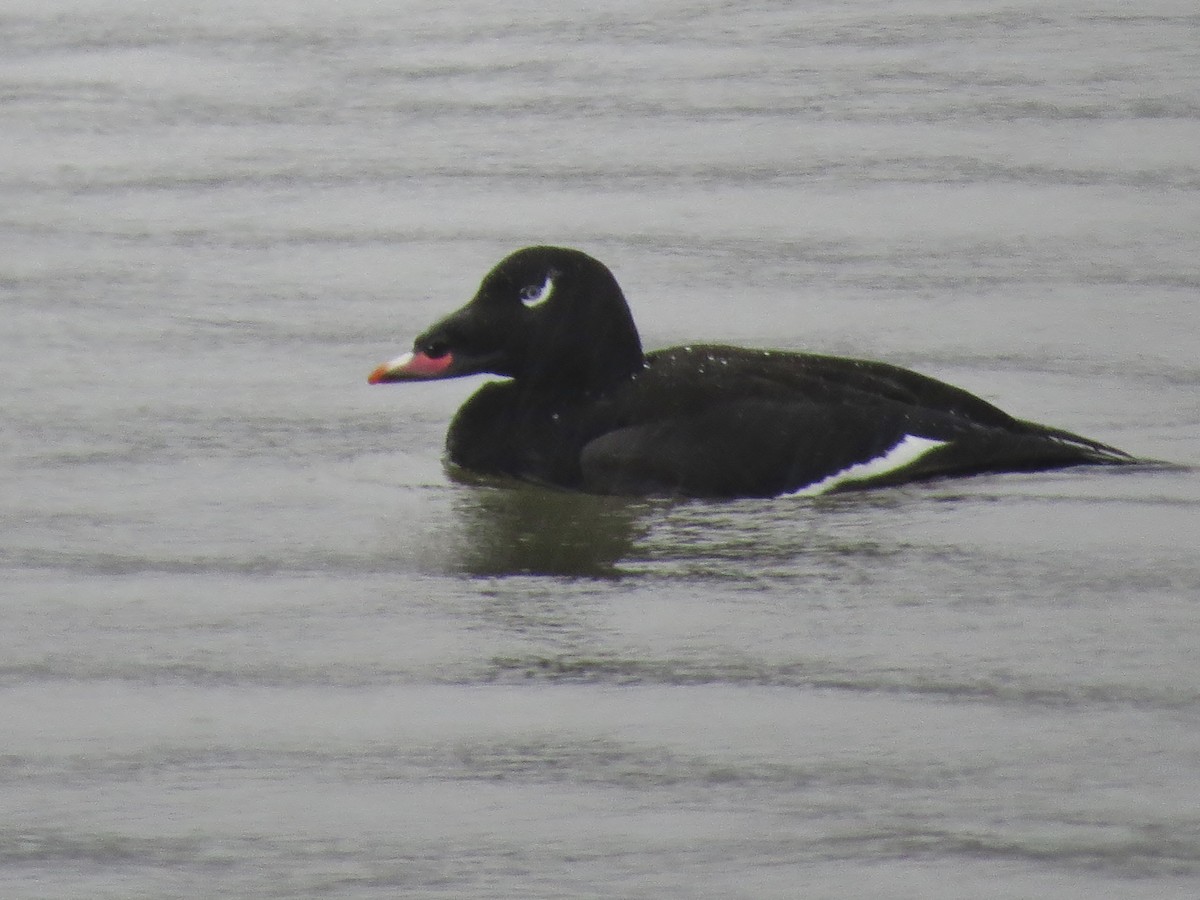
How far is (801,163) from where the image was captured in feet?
17.4

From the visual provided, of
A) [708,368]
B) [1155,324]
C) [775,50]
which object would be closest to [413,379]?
[708,368]

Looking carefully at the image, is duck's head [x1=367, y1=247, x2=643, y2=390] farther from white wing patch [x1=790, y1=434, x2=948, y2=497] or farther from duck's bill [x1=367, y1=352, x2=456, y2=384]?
white wing patch [x1=790, y1=434, x2=948, y2=497]

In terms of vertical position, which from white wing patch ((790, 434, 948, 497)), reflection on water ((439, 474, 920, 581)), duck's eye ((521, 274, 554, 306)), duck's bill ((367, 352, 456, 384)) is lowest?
reflection on water ((439, 474, 920, 581))

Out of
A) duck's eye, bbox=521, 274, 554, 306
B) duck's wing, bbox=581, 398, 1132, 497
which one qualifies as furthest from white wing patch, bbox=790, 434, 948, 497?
duck's eye, bbox=521, 274, 554, 306

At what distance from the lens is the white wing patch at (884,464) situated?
3.84 m

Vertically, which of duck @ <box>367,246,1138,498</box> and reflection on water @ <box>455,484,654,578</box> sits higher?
duck @ <box>367,246,1138,498</box>

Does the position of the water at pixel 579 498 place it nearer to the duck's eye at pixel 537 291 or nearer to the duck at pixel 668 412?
the duck at pixel 668 412

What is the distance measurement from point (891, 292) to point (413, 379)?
1.06 meters

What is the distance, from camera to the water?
2.59 m

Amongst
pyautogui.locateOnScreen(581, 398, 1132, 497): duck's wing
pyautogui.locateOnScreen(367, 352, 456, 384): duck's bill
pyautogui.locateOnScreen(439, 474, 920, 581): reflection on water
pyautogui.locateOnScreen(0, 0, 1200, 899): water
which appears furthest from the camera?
pyautogui.locateOnScreen(367, 352, 456, 384): duck's bill

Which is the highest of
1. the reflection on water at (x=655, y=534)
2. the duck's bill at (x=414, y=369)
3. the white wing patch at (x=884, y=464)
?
the duck's bill at (x=414, y=369)

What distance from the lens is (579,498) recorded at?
3.84 m

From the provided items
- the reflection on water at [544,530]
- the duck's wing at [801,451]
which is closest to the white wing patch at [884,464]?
the duck's wing at [801,451]

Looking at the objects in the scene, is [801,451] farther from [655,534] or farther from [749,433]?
[655,534]
